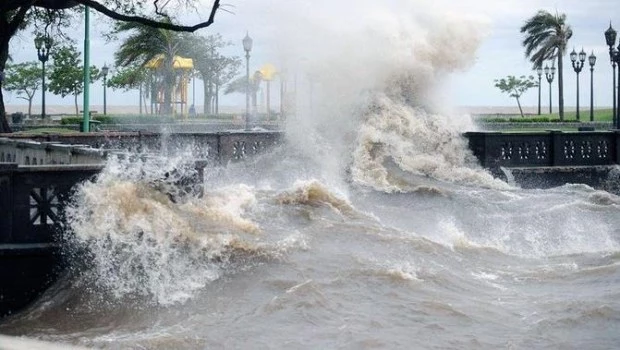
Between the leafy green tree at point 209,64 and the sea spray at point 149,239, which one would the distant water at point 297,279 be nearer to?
the sea spray at point 149,239

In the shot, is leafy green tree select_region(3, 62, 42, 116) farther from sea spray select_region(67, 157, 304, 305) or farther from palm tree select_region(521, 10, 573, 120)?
sea spray select_region(67, 157, 304, 305)

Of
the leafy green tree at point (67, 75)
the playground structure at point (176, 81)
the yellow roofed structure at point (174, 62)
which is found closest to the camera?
A: the yellow roofed structure at point (174, 62)

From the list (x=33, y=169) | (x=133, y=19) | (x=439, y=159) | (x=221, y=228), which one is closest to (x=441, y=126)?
(x=439, y=159)

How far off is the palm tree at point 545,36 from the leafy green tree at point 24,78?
34132 millimetres

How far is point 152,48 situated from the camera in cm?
5769

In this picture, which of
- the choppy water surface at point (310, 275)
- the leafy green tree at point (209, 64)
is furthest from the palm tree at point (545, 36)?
the choppy water surface at point (310, 275)

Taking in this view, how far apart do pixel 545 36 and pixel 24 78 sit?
36427 mm

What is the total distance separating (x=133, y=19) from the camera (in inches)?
677

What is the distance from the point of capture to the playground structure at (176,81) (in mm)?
61969

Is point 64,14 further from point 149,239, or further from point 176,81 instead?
point 176,81

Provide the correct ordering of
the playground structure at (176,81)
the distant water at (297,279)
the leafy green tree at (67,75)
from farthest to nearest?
the leafy green tree at (67,75) < the playground structure at (176,81) < the distant water at (297,279)

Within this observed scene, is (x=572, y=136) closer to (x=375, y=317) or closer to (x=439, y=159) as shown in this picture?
(x=439, y=159)

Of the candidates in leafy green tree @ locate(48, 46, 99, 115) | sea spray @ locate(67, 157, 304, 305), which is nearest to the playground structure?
leafy green tree @ locate(48, 46, 99, 115)

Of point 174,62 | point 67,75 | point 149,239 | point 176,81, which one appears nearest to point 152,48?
point 174,62
